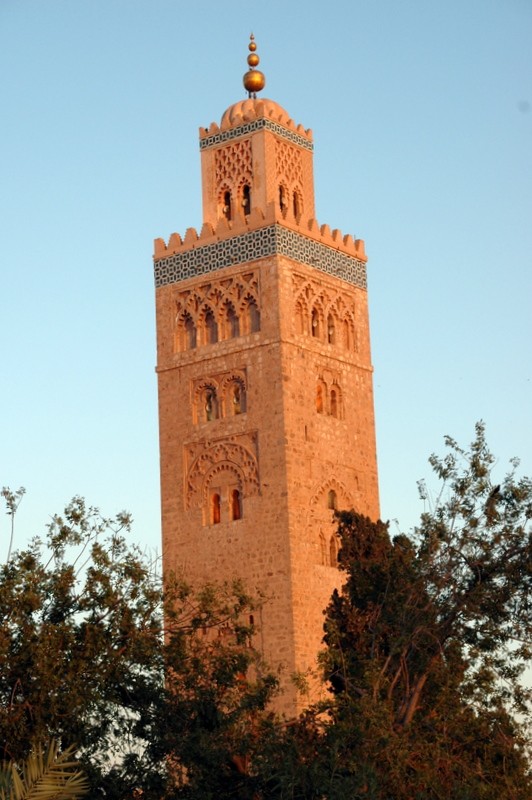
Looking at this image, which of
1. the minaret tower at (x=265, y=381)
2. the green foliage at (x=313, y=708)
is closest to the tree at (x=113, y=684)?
the green foliage at (x=313, y=708)

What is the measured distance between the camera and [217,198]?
3189 centimetres

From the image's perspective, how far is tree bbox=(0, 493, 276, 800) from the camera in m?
19.8

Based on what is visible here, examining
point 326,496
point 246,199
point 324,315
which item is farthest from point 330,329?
point 326,496

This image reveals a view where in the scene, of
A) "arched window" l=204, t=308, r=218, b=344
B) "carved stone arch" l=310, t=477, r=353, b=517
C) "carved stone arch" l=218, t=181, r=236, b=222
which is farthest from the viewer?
"carved stone arch" l=218, t=181, r=236, b=222

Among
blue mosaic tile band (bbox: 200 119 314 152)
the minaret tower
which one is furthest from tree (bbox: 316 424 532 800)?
blue mosaic tile band (bbox: 200 119 314 152)

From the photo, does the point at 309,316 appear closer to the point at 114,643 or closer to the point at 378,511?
the point at 378,511

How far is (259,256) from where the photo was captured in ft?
100

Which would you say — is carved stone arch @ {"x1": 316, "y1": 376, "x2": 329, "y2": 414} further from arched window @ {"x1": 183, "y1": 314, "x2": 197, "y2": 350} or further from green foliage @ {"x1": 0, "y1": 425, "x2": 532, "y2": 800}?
green foliage @ {"x1": 0, "y1": 425, "x2": 532, "y2": 800}

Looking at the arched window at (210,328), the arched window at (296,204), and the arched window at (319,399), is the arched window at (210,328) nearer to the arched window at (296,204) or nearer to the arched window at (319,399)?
the arched window at (319,399)

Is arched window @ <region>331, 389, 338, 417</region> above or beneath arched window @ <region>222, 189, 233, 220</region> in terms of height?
beneath

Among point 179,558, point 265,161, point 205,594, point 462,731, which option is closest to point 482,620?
point 462,731

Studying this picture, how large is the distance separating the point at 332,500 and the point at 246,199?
19.1 feet

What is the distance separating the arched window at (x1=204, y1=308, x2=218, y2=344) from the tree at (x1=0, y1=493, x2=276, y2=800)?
10056 mm

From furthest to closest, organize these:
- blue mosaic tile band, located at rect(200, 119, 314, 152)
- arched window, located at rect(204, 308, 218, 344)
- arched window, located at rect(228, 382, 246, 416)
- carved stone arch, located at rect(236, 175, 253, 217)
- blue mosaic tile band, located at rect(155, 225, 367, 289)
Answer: carved stone arch, located at rect(236, 175, 253, 217)
blue mosaic tile band, located at rect(200, 119, 314, 152)
arched window, located at rect(204, 308, 218, 344)
blue mosaic tile band, located at rect(155, 225, 367, 289)
arched window, located at rect(228, 382, 246, 416)
